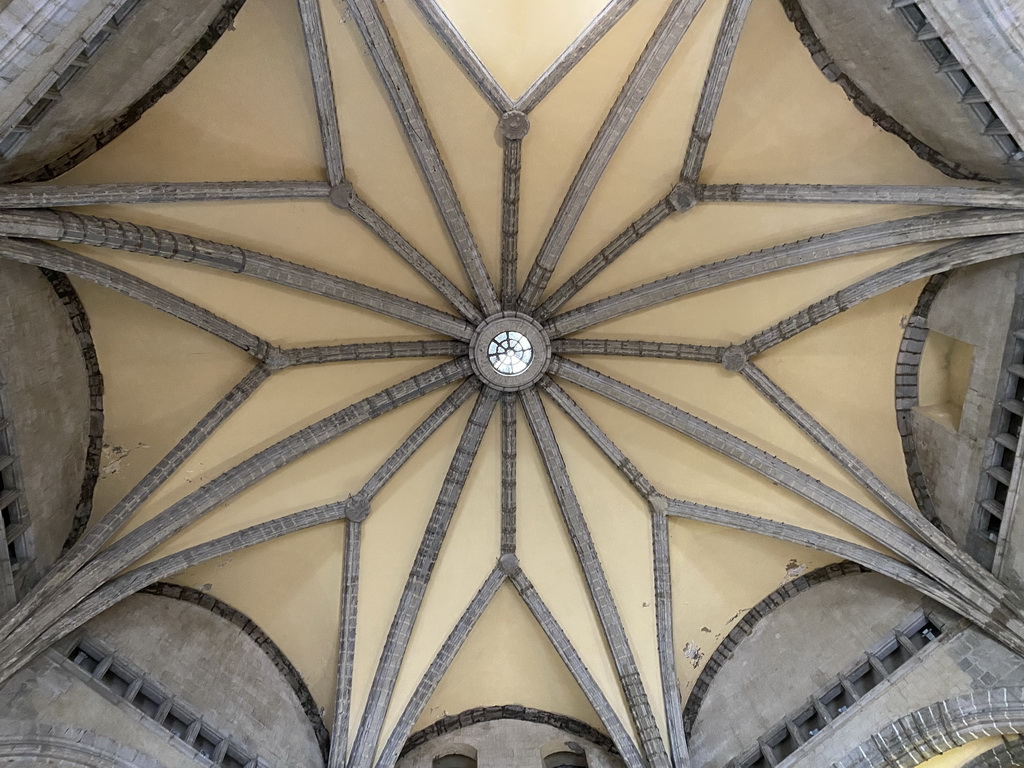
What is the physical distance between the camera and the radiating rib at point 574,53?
11.8 metres

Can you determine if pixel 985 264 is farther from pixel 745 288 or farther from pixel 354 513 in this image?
pixel 354 513

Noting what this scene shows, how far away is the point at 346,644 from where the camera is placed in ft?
45.6

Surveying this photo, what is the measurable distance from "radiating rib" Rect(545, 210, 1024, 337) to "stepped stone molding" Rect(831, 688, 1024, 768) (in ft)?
21.2

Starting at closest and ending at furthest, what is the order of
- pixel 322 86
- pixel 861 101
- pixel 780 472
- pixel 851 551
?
pixel 861 101, pixel 322 86, pixel 851 551, pixel 780 472

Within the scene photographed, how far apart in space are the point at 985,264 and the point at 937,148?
1846 mm

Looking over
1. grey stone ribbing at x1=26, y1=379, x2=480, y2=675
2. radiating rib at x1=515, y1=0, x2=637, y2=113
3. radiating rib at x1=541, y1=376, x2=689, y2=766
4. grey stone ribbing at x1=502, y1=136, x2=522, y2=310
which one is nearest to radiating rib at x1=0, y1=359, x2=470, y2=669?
grey stone ribbing at x1=26, y1=379, x2=480, y2=675

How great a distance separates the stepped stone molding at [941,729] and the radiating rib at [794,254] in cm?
646

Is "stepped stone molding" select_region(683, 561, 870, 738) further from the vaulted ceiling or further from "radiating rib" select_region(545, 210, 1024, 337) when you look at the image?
"radiating rib" select_region(545, 210, 1024, 337)

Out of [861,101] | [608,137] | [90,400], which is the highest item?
[608,137]

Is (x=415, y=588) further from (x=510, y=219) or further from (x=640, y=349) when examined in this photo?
(x=510, y=219)

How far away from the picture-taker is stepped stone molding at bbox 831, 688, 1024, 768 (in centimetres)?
1095

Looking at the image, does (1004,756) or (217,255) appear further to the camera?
(217,255)

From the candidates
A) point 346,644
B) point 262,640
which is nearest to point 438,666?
point 346,644

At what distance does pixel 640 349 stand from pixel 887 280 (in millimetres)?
4326
